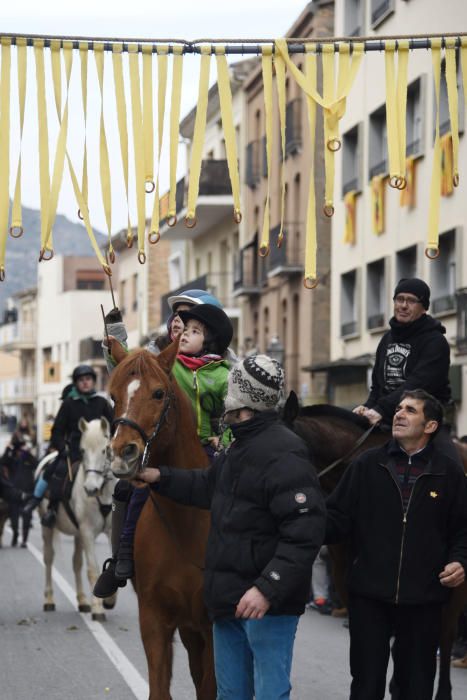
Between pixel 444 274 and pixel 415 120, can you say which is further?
pixel 415 120

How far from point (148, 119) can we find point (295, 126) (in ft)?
108

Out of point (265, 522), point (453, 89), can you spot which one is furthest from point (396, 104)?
point (265, 522)

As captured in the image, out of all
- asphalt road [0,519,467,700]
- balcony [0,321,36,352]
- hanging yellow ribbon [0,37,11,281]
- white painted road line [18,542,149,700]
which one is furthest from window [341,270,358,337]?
balcony [0,321,36,352]

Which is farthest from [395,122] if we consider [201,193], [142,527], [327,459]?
[201,193]

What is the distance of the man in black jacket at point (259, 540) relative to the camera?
248 inches

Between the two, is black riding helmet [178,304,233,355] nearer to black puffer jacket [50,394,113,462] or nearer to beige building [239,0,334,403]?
black puffer jacket [50,394,113,462]

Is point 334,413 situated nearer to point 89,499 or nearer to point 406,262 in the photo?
point 89,499

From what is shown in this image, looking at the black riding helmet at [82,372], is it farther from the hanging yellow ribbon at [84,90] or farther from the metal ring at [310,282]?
the metal ring at [310,282]

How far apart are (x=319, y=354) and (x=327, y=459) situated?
3108 centimetres

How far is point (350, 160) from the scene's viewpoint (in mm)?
36312

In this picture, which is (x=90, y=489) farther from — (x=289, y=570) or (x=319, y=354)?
(x=319, y=354)

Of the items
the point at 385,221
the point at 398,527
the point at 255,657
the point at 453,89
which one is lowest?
the point at 255,657

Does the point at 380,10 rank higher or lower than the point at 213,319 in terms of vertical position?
higher

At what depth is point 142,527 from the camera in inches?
318
